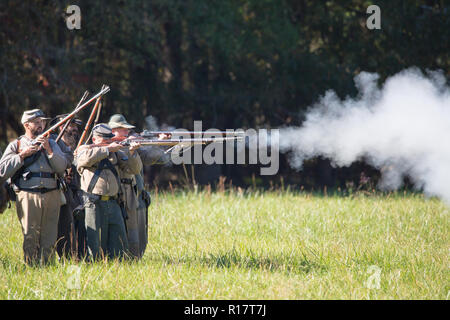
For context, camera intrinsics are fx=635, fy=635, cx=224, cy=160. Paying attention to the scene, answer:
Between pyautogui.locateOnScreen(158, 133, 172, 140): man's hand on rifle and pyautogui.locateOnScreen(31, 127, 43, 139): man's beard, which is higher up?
pyautogui.locateOnScreen(31, 127, 43, 139): man's beard

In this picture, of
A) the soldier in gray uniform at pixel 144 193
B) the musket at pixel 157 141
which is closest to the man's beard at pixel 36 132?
the musket at pixel 157 141

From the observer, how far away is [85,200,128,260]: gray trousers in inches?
306

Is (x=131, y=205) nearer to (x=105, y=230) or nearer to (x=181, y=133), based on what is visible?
(x=105, y=230)

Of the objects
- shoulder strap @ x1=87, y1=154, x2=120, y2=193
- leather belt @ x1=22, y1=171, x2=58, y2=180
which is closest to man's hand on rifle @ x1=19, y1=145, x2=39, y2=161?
leather belt @ x1=22, y1=171, x2=58, y2=180

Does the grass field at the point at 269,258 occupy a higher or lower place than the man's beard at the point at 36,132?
lower

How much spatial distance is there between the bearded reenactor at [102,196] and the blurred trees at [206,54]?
29.4ft

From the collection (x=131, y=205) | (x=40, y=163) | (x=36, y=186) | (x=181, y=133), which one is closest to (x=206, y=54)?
(x=181, y=133)

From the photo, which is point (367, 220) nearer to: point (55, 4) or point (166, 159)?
point (166, 159)

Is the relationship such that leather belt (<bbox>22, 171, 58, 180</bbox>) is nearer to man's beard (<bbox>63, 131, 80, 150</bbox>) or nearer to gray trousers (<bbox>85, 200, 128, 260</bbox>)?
gray trousers (<bbox>85, 200, 128, 260</bbox>)

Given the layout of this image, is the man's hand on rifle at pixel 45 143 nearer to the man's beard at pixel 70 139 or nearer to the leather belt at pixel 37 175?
the leather belt at pixel 37 175

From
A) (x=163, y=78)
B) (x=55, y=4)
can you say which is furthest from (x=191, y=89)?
(x=55, y=4)

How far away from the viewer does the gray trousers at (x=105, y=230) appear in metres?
7.77

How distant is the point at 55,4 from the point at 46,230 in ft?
32.6

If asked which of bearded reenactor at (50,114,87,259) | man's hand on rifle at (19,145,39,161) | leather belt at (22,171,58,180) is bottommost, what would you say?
bearded reenactor at (50,114,87,259)
